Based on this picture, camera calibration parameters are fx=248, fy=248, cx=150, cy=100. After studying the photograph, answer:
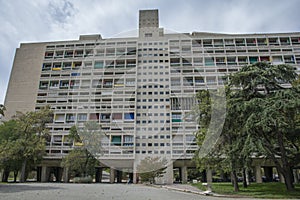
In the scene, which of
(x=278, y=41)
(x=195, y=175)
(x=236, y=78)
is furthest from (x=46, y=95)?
(x=278, y=41)

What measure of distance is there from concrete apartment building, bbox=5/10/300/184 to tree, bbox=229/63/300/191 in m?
20.2

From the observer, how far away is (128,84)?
136 ft

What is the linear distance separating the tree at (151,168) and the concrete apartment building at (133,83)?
170cm

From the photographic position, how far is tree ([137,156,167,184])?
3372 centimetres

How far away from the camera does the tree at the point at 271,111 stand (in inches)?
563

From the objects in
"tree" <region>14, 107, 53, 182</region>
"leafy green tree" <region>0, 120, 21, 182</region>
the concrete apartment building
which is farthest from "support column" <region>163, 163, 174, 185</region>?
"leafy green tree" <region>0, 120, 21, 182</region>

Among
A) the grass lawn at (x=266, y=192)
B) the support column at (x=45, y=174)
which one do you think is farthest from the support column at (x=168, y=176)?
the support column at (x=45, y=174)

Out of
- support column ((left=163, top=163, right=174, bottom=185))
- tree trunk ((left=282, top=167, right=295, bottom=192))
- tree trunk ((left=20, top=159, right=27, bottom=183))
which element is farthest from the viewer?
support column ((left=163, top=163, right=174, bottom=185))

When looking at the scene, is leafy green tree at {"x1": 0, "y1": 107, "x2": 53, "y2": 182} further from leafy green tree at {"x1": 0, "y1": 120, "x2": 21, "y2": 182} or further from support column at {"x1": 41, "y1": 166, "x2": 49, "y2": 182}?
support column at {"x1": 41, "y1": 166, "x2": 49, "y2": 182}

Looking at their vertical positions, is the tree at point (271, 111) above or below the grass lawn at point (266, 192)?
above

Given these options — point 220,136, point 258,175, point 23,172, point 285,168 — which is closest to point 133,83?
point 23,172

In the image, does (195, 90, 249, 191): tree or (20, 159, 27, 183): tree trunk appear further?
(20, 159, 27, 183): tree trunk

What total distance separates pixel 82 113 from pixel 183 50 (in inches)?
794

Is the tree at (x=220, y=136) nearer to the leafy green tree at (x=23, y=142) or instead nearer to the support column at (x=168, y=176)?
the support column at (x=168, y=176)
